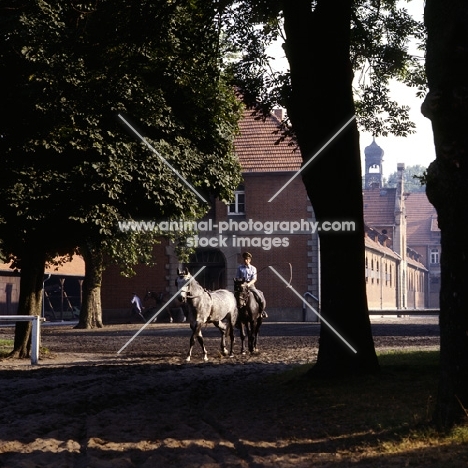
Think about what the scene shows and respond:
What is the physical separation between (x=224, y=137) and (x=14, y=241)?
5.62 meters

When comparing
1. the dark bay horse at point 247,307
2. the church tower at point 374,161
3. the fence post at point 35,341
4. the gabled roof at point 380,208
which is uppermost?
the church tower at point 374,161

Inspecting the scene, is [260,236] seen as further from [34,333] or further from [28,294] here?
[34,333]

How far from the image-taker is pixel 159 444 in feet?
32.8

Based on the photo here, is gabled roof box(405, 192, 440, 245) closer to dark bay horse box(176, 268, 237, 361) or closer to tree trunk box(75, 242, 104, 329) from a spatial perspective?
tree trunk box(75, 242, 104, 329)

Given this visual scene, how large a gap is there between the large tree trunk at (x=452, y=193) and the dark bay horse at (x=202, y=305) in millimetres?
11936

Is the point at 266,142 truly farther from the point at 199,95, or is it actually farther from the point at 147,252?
the point at 199,95

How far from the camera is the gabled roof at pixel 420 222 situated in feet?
415

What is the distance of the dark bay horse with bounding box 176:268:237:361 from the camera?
21.6m

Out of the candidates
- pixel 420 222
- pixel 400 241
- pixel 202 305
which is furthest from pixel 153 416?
pixel 420 222

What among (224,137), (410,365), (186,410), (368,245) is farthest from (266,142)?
(186,410)

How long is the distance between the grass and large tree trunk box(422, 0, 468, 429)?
48 centimetres

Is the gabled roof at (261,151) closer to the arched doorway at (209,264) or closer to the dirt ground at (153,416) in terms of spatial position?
the arched doorway at (209,264)

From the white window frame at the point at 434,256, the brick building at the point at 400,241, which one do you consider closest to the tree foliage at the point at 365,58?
the brick building at the point at 400,241

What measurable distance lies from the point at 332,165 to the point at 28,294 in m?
10.4
